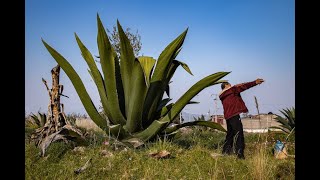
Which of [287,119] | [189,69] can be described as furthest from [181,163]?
[287,119]

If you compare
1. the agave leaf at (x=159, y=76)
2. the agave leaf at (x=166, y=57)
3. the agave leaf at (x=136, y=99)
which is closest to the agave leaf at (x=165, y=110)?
the agave leaf at (x=159, y=76)

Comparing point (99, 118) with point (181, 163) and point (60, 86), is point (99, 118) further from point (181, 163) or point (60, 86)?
point (181, 163)

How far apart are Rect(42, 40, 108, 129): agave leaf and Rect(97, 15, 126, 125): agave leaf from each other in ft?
0.78

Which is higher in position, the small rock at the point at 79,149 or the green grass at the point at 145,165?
the small rock at the point at 79,149

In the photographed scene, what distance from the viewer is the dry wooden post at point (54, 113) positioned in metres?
4.66

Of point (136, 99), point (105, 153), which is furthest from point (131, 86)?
point (105, 153)

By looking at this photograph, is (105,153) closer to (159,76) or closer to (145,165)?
(145,165)

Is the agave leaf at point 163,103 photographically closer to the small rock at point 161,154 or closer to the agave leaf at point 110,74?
the agave leaf at point 110,74

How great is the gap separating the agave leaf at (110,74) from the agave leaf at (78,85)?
9.3 inches

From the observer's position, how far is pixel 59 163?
3.71 metres

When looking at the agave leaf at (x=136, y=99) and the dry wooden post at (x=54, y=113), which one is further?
the dry wooden post at (x=54, y=113)

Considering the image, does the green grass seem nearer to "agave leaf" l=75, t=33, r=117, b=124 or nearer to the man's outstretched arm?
"agave leaf" l=75, t=33, r=117, b=124

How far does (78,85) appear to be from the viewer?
451 centimetres

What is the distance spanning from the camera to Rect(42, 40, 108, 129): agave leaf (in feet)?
14.5
